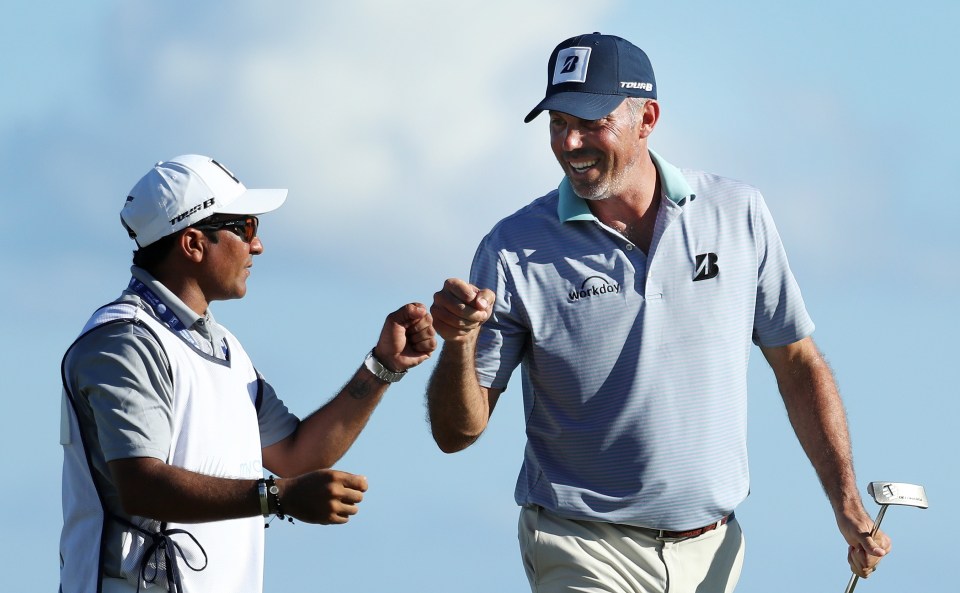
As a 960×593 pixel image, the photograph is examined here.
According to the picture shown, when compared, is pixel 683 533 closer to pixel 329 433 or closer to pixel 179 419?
pixel 329 433

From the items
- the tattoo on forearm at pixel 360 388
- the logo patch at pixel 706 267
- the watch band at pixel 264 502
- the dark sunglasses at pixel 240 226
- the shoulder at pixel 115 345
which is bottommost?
the watch band at pixel 264 502

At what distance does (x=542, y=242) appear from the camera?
700cm

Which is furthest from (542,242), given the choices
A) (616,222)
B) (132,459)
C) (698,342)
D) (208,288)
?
(132,459)

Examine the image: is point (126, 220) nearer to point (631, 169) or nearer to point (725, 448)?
point (631, 169)

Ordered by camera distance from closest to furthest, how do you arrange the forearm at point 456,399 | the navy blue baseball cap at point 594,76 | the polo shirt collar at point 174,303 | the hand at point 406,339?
1. the polo shirt collar at point 174,303
2. the forearm at point 456,399
3. the hand at point 406,339
4. the navy blue baseball cap at point 594,76

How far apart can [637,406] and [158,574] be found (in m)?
2.07

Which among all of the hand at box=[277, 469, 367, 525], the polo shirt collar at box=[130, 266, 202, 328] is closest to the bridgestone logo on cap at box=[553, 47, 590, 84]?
the polo shirt collar at box=[130, 266, 202, 328]

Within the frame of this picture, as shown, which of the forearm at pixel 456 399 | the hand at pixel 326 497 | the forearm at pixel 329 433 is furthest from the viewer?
the forearm at pixel 329 433

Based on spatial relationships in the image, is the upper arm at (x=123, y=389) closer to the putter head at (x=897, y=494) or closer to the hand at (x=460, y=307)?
the hand at (x=460, y=307)

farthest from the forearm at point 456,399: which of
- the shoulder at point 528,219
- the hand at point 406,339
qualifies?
the shoulder at point 528,219

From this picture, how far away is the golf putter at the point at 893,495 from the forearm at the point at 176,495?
2.86 meters

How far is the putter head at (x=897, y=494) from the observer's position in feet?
22.9

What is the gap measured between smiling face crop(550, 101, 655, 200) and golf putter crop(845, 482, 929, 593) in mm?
1672

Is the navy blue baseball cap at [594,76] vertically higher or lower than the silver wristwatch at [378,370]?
higher
